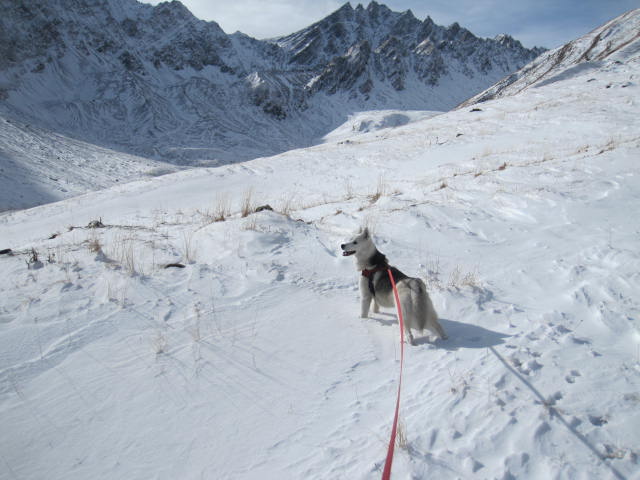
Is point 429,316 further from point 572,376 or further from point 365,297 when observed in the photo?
point 572,376

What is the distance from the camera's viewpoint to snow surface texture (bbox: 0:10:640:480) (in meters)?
2.51

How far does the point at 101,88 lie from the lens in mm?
95500

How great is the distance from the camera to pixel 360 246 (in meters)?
4.59

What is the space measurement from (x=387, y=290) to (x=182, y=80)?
142047 mm

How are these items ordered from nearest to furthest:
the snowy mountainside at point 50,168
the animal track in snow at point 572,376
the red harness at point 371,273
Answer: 1. the animal track in snow at point 572,376
2. the red harness at point 371,273
3. the snowy mountainside at point 50,168

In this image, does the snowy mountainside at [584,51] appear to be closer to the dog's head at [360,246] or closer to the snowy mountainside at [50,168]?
the snowy mountainside at [50,168]

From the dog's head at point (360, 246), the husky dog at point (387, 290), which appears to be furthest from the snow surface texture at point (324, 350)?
the dog's head at point (360, 246)

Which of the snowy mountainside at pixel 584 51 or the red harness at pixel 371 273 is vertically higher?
the snowy mountainside at pixel 584 51

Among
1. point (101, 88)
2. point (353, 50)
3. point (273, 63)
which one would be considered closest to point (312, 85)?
point (353, 50)

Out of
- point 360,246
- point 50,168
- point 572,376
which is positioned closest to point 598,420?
point 572,376

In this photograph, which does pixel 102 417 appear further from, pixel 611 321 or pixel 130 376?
pixel 611 321

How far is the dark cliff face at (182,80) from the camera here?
85000 mm

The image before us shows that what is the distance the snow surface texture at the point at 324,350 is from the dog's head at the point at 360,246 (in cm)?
76

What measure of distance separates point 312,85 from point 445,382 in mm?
158193
